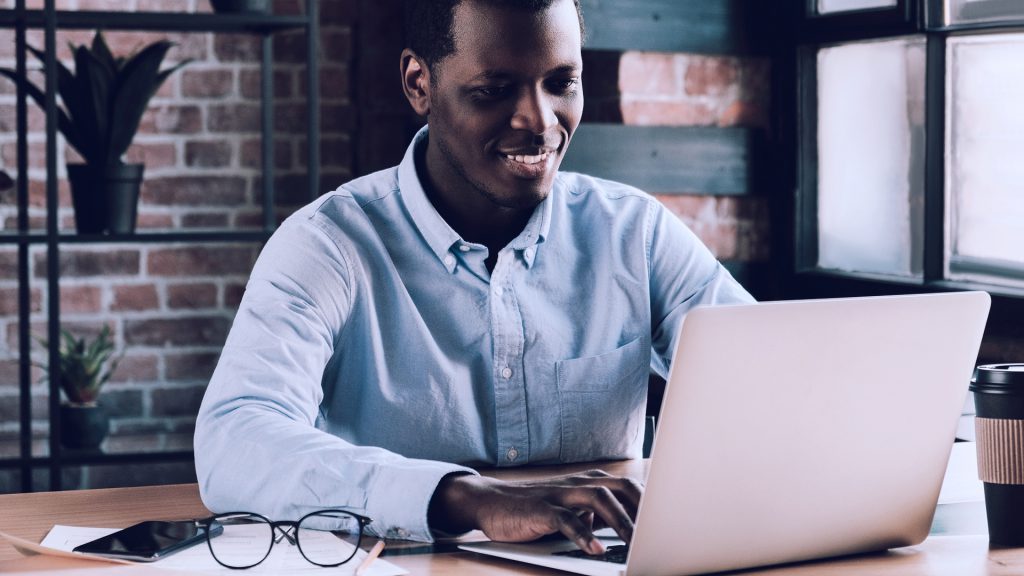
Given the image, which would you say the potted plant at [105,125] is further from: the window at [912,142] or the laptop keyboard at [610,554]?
the laptop keyboard at [610,554]

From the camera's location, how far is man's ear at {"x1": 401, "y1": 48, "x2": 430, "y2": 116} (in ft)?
6.30

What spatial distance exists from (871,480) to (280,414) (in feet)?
2.14

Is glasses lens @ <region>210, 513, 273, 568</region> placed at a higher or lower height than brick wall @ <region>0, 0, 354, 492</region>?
lower

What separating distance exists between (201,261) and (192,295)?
3.5 inches

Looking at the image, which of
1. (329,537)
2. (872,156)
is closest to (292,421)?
(329,537)

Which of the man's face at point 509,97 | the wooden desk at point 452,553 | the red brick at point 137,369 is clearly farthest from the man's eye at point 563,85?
the red brick at point 137,369

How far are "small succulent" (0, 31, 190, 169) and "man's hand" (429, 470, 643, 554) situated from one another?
187 cm

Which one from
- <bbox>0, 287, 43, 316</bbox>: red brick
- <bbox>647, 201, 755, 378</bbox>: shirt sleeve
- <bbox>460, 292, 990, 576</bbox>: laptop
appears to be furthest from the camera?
<bbox>0, 287, 43, 316</bbox>: red brick

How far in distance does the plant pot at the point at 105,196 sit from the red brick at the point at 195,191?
1.11ft

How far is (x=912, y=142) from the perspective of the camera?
2875mm

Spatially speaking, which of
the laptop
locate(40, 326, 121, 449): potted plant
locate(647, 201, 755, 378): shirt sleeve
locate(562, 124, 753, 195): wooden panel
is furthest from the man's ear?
locate(40, 326, 121, 449): potted plant

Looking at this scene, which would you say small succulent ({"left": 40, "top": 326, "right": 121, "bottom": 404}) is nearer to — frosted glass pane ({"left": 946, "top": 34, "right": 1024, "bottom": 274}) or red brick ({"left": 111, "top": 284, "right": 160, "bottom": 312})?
red brick ({"left": 111, "top": 284, "right": 160, "bottom": 312})

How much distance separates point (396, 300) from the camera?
1815mm

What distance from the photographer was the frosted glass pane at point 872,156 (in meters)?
2.88
